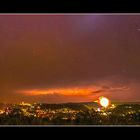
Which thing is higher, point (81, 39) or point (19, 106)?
point (81, 39)

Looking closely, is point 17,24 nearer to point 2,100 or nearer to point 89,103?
point 2,100

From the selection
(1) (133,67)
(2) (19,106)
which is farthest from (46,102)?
(1) (133,67)
